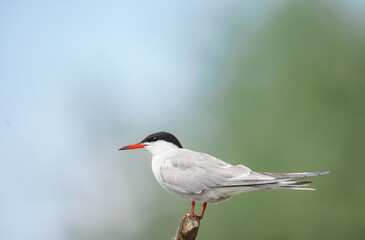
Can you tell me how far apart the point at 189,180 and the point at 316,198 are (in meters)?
6.68

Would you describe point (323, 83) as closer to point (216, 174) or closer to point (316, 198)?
point (316, 198)

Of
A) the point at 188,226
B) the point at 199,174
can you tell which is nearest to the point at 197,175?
the point at 199,174

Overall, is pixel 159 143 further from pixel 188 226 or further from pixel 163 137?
pixel 188 226

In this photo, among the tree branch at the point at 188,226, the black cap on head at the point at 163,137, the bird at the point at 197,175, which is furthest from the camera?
the black cap on head at the point at 163,137

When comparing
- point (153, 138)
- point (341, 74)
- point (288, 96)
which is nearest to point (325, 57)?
point (341, 74)

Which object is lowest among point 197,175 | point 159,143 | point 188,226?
point 188,226

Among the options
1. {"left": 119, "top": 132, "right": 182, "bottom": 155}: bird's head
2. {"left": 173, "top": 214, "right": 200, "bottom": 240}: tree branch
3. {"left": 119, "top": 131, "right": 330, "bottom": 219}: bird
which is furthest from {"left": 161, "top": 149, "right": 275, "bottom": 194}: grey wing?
{"left": 173, "top": 214, "right": 200, "bottom": 240}: tree branch

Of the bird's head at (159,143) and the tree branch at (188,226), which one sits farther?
the bird's head at (159,143)

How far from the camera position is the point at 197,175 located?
3.90 metres

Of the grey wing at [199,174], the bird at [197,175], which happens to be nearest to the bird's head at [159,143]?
the bird at [197,175]

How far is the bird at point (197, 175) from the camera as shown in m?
3.61

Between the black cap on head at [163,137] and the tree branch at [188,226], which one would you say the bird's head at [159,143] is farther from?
the tree branch at [188,226]

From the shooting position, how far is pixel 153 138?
429 centimetres

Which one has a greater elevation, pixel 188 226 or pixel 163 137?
pixel 163 137
